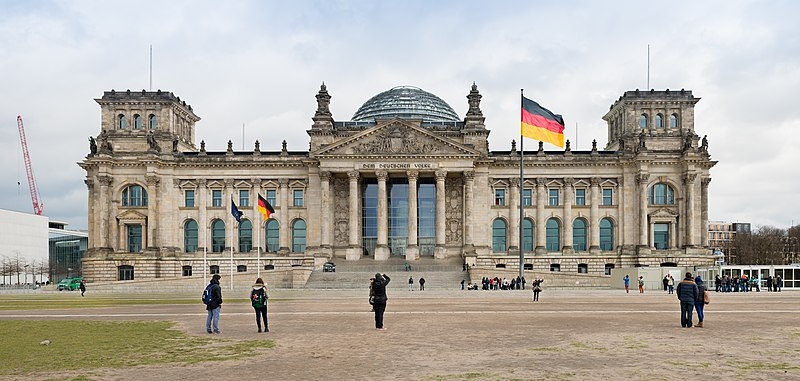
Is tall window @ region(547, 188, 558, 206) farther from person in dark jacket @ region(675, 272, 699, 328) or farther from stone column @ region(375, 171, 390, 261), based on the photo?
person in dark jacket @ region(675, 272, 699, 328)

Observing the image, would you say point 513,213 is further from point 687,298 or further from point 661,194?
point 687,298

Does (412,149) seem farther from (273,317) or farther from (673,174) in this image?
(273,317)

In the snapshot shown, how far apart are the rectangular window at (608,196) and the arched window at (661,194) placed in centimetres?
488

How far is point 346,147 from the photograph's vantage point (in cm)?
9319

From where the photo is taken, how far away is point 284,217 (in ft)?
322

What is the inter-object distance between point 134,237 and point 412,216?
3649 cm

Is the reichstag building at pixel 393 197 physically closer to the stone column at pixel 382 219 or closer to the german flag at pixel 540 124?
the stone column at pixel 382 219

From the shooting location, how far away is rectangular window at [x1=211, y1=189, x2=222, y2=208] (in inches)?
3883

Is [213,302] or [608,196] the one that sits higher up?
[608,196]

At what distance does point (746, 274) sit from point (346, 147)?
155ft

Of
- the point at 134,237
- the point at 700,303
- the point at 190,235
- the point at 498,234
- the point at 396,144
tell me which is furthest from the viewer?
the point at 190,235

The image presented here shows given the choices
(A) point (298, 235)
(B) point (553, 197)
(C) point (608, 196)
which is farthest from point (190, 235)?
(C) point (608, 196)

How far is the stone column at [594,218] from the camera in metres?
97.4

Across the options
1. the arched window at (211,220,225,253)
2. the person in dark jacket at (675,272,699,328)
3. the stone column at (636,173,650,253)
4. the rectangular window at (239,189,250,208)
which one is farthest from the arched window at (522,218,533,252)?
the person in dark jacket at (675,272,699,328)
